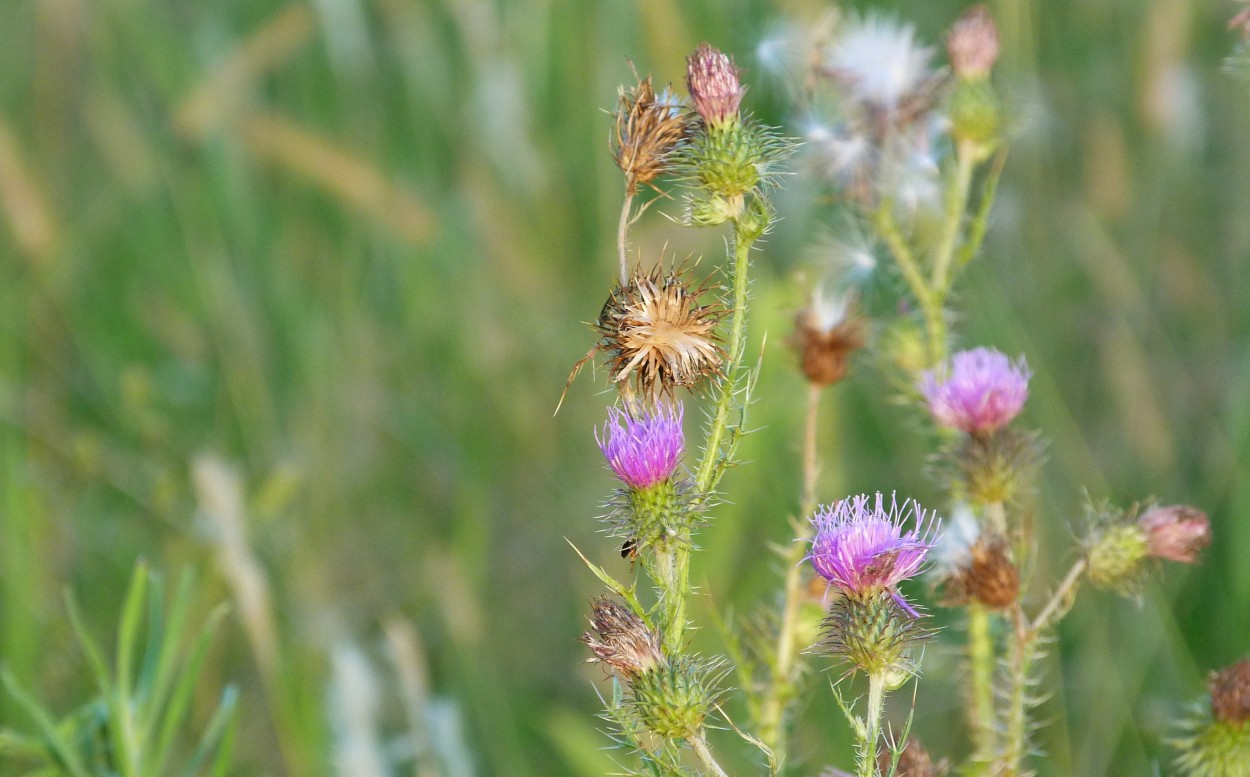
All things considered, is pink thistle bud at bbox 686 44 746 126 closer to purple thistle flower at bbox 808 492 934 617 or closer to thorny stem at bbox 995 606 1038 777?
Result: purple thistle flower at bbox 808 492 934 617

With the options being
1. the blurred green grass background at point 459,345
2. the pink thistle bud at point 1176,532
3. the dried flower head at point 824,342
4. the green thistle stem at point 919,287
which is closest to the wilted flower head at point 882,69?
the green thistle stem at point 919,287

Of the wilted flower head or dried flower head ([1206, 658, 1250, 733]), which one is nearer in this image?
dried flower head ([1206, 658, 1250, 733])

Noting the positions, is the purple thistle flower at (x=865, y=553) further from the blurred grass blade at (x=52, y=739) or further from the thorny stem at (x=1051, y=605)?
the blurred grass blade at (x=52, y=739)

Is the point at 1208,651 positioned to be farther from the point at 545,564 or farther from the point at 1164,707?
the point at 545,564

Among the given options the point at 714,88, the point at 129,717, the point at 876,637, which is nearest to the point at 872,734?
the point at 876,637

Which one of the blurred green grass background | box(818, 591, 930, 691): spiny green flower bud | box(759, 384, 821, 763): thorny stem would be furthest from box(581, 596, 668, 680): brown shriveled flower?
the blurred green grass background

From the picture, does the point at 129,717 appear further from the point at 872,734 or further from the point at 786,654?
the point at 872,734
